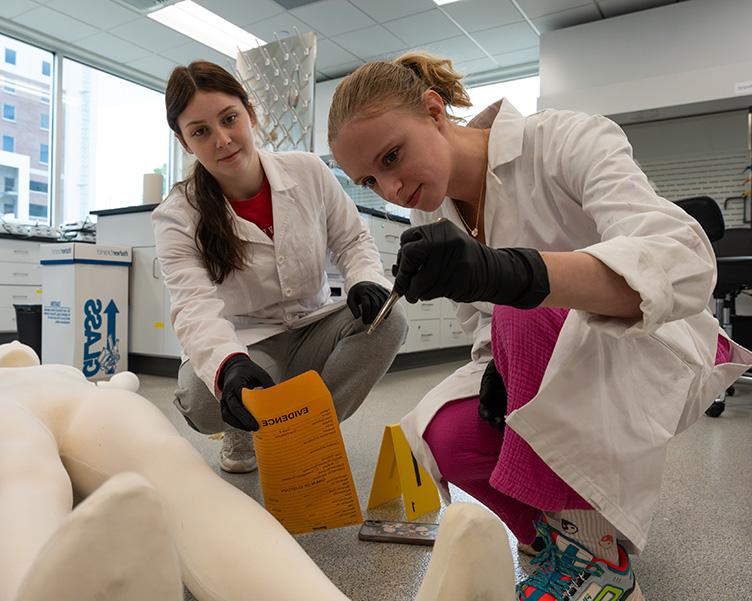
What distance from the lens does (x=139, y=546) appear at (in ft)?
1.23

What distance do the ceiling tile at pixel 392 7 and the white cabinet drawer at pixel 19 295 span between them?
9.84ft

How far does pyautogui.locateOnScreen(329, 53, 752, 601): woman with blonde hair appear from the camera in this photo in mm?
549

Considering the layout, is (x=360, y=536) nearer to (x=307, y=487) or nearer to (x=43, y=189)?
(x=307, y=487)

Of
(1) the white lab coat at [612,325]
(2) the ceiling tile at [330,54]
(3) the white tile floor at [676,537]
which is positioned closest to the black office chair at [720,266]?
(3) the white tile floor at [676,537]

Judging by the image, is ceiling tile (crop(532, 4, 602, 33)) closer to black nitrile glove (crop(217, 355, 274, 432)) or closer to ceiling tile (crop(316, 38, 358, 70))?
ceiling tile (crop(316, 38, 358, 70))

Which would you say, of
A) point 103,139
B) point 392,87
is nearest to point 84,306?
point 392,87

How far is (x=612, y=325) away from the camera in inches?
22.2

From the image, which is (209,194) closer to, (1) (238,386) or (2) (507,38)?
(1) (238,386)

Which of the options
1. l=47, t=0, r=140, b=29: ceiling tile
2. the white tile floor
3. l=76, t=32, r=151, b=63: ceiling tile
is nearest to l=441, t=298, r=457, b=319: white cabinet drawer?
the white tile floor

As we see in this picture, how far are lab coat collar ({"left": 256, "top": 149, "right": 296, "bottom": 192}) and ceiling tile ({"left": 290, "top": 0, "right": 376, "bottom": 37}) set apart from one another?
323cm

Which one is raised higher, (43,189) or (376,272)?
(43,189)

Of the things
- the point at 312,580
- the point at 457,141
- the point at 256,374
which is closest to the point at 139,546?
the point at 312,580

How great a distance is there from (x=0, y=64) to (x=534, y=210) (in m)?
4.94

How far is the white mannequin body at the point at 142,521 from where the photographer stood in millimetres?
369
